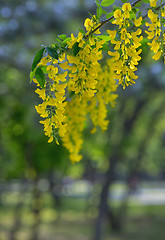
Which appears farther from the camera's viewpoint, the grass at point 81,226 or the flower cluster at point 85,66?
the grass at point 81,226

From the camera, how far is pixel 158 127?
12688 millimetres

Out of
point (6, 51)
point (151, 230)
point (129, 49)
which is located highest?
point (6, 51)

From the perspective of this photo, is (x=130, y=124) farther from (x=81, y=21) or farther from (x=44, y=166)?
(x=81, y=21)

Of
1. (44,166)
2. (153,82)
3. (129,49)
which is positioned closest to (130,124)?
(44,166)

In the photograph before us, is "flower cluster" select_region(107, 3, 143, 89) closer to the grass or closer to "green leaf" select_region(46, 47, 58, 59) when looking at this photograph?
"green leaf" select_region(46, 47, 58, 59)

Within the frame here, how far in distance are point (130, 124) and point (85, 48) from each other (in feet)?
24.9

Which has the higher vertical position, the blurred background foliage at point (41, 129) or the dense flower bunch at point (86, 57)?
the blurred background foliage at point (41, 129)

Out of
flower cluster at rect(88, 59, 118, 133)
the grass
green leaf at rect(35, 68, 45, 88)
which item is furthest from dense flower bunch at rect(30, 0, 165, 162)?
the grass

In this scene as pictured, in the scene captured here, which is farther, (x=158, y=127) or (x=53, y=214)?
(x=53, y=214)

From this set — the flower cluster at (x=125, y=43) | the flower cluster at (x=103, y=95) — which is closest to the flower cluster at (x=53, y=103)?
the flower cluster at (x=125, y=43)

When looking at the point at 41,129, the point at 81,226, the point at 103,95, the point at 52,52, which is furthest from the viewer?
the point at 81,226

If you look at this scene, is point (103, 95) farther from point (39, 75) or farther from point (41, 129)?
point (41, 129)

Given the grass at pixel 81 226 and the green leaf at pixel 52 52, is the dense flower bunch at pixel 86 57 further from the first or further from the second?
the grass at pixel 81 226

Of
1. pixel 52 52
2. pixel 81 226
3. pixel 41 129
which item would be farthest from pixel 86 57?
pixel 81 226
